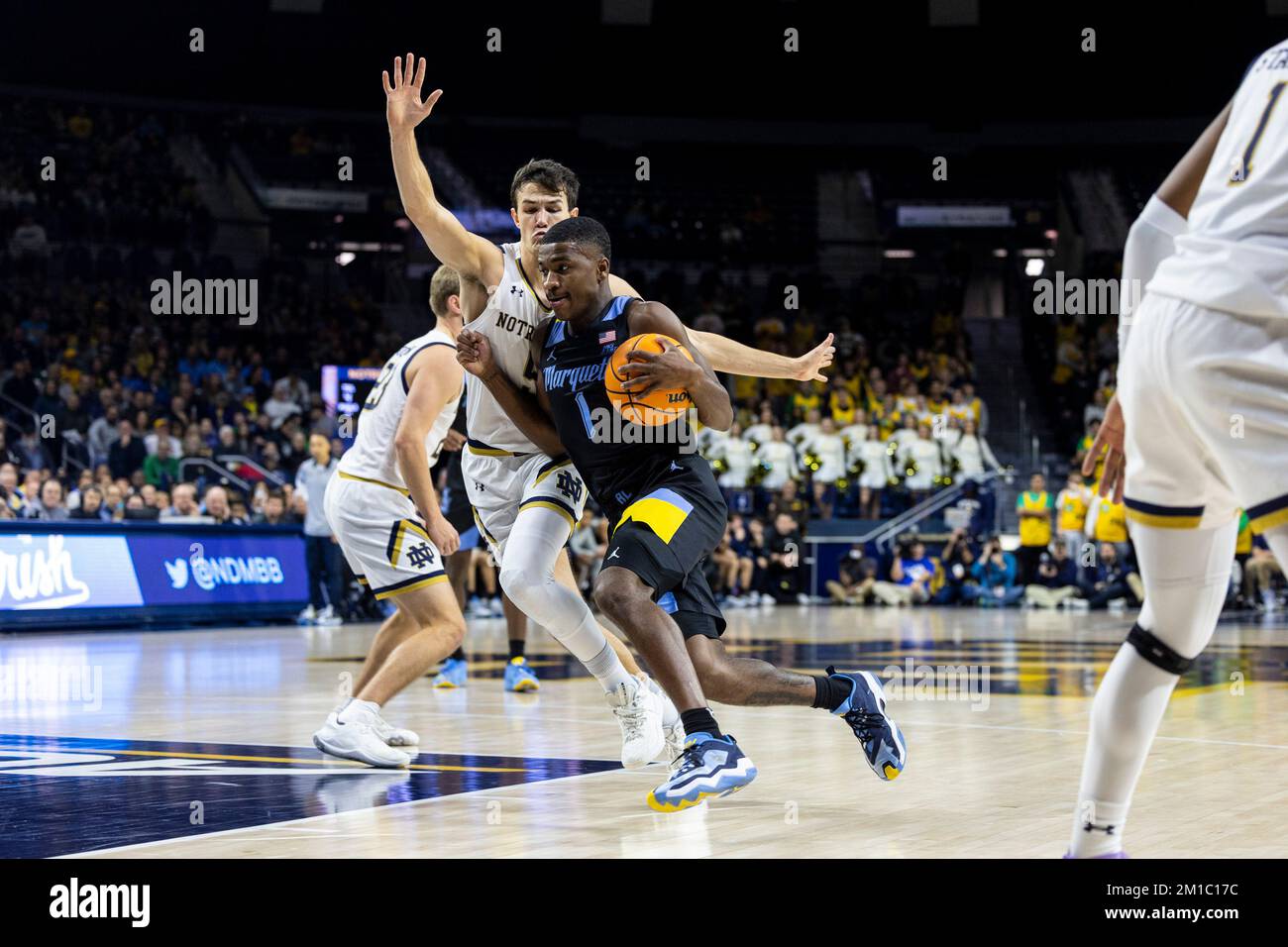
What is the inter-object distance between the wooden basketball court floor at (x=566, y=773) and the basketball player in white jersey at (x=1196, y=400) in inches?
30.0

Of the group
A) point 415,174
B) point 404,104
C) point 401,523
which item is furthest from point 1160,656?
point 401,523

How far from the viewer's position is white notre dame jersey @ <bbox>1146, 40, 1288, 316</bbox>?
2.92 m

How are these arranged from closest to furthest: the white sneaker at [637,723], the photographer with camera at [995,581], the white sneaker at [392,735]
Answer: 1. the white sneaker at [637,723]
2. the white sneaker at [392,735]
3. the photographer with camera at [995,581]

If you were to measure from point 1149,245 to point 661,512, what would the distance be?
1.84m

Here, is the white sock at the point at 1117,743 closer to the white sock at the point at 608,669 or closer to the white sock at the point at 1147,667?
the white sock at the point at 1147,667

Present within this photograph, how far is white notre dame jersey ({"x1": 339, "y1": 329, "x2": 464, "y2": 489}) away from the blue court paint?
Answer: 1212 millimetres

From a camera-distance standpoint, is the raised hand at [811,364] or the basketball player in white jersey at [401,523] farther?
the basketball player in white jersey at [401,523]

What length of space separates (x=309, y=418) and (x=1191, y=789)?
16103 mm

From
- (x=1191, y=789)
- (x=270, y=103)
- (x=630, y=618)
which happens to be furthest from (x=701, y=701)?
(x=270, y=103)

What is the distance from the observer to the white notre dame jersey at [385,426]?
6488 mm

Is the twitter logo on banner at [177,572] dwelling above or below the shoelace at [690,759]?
below

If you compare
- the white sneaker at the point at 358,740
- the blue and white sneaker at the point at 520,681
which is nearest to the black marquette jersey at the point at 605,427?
the white sneaker at the point at 358,740
